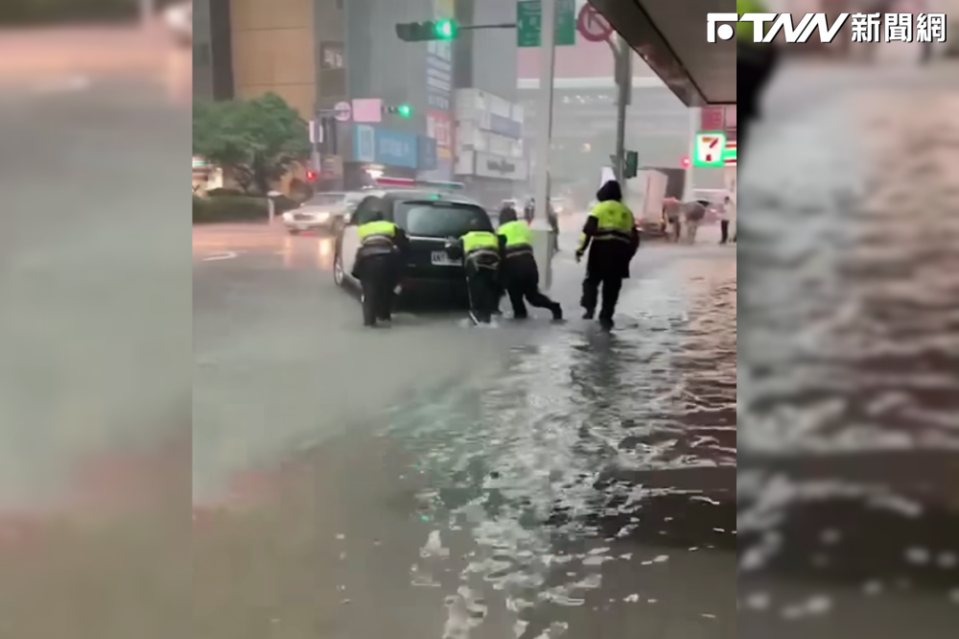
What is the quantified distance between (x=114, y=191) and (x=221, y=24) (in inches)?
27.7

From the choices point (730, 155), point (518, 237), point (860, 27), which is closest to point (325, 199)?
point (518, 237)

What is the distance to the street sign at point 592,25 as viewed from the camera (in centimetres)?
216

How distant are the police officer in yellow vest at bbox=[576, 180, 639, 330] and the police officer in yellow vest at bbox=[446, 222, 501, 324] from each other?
0.29m

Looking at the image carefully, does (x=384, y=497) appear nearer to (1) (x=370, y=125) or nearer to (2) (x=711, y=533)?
(2) (x=711, y=533)

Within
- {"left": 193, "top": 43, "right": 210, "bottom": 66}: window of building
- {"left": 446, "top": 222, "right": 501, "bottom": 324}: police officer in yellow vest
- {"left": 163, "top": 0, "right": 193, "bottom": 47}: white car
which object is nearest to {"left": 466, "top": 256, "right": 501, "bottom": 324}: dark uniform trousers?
{"left": 446, "top": 222, "right": 501, "bottom": 324}: police officer in yellow vest

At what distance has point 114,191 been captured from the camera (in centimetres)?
153

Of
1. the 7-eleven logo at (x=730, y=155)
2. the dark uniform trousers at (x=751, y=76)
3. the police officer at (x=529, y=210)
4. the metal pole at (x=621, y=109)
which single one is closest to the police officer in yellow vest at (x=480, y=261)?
the police officer at (x=529, y=210)

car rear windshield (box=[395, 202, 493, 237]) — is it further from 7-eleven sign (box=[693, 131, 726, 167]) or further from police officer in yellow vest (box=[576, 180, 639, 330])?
7-eleven sign (box=[693, 131, 726, 167])

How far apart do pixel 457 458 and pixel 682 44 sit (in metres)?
1.29

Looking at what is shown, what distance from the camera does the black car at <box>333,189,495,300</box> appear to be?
2404mm

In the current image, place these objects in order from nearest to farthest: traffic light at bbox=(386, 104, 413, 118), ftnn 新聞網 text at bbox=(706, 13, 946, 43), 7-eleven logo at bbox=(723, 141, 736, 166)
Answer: ftnn 新聞網 text at bbox=(706, 13, 946, 43) → 7-eleven logo at bbox=(723, 141, 736, 166) → traffic light at bbox=(386, 104, 413, 118)

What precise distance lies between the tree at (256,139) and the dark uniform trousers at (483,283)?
2.17 feet

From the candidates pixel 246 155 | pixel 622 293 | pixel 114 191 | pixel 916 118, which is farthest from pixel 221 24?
pixel 916 118

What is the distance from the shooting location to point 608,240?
2.38 meters
